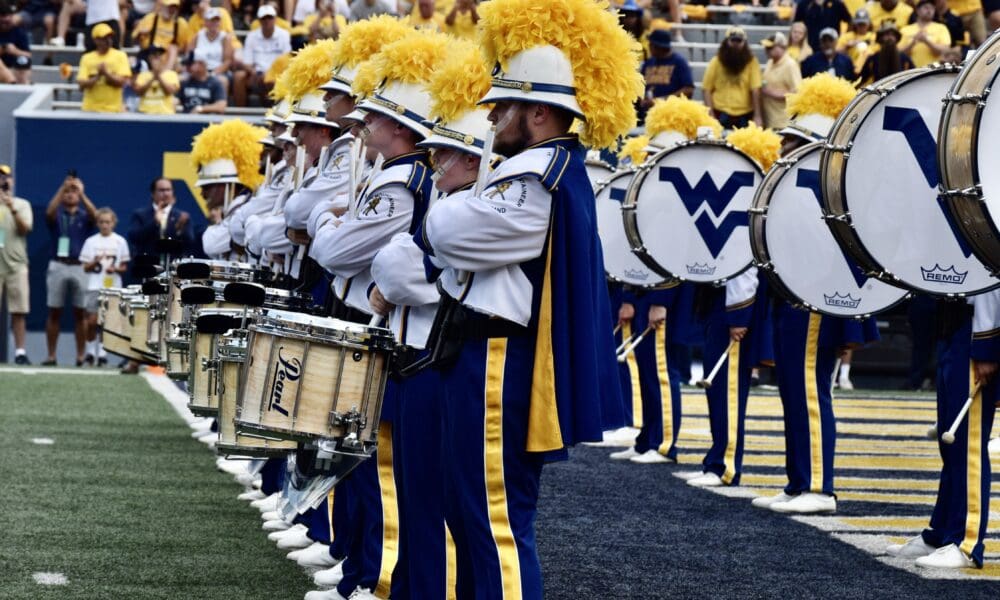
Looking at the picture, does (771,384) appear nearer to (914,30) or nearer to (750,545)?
(914,30)

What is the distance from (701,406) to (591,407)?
10.2m

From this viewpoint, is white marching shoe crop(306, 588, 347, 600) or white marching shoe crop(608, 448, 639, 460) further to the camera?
white marching shoe crop(608, 448, 639, 460)

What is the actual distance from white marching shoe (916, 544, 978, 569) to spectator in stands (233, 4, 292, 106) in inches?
534

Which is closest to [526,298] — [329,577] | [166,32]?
[329,577]

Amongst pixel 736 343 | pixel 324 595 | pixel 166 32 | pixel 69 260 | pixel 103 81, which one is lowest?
pixel 69 260

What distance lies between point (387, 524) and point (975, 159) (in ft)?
7.58

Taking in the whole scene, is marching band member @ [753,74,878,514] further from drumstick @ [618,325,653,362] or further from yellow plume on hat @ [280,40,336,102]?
yellow plume on hat @ [280,40,336,102]

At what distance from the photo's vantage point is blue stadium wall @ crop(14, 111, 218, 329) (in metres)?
18.2

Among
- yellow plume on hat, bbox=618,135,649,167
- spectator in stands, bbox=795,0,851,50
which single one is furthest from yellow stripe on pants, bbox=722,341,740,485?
spectator in stands, bbox=795,0,851,50

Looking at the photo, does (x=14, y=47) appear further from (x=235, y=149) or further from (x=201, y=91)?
(x=235, y=149)

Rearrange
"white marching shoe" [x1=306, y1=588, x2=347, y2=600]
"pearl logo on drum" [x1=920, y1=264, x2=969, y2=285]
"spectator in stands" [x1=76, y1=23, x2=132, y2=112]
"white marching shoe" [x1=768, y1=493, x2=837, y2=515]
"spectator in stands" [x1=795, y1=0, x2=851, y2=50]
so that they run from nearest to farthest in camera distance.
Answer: "pearl logo on drum" [x1=920, y1=264, x2=969, y2=285] < "white marching shoe" [x1=306, y1=588, x2=347, y2=600] < "white marching shoe" [x1=768, y1=493, x2=837, y2=515] < "spectator in stands" [x1=76, y1=23, x2=132, y2=112] < "spectator in stands" [x1=795, y1=0, x2=851, y2=50]

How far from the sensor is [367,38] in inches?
261

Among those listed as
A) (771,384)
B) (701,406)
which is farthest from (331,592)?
(771,384)

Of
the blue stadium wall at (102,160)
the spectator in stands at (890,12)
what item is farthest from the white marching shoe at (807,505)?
the spectator in stands at (890,12)
